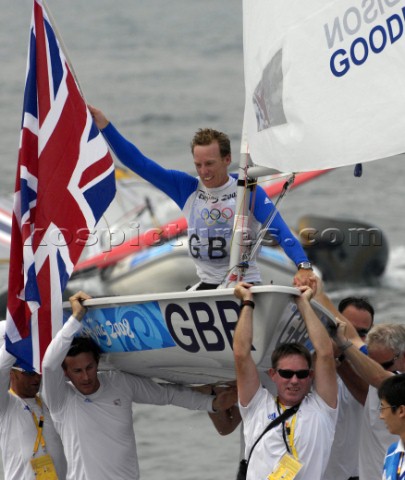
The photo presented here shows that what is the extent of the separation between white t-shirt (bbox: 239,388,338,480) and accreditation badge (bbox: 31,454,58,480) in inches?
64.1

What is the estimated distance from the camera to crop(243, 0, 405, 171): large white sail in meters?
7.96

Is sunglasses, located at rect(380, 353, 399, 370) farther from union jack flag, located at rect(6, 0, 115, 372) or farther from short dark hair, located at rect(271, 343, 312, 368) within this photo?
union jack flag, located at rect(6, 0, 115, 372)

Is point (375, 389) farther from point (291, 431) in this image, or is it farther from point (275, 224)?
point (275, 224)

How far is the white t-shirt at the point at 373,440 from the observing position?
8.31 m

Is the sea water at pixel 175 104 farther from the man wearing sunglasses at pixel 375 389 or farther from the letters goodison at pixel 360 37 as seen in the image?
the letters goodison at pixel 360 37

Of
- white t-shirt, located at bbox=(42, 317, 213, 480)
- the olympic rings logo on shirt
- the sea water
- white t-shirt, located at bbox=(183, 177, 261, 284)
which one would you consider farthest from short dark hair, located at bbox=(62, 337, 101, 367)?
the sea water

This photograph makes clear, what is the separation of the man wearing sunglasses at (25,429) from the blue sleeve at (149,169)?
154 centimetres

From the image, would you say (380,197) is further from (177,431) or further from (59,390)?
(59,390)

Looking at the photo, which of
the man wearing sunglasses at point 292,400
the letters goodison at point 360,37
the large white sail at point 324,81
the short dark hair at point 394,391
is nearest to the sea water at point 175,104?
the man wearing sunglasses at point 292,400

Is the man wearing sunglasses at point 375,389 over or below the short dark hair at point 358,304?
below

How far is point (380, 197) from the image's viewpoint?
3272cm

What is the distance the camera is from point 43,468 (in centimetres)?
900

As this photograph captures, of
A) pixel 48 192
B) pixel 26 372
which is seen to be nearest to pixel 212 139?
pixel 48 192

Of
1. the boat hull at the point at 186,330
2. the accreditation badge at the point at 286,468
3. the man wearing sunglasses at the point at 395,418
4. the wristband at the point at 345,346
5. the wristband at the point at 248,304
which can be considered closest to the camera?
the man wearing sunglasses at the point at 395,418
